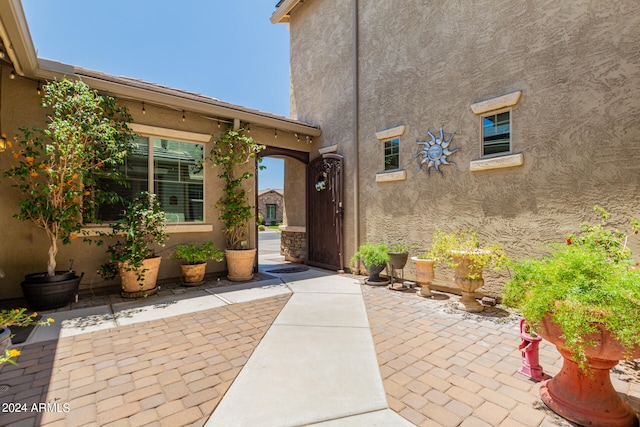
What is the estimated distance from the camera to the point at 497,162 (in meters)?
4.50

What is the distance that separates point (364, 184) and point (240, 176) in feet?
9.31

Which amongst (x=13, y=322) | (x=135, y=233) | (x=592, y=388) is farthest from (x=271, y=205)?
(x=592, y=388)

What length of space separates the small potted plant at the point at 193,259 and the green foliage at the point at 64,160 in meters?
1.49

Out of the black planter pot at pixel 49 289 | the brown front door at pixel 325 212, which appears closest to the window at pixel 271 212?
the brown front door at pixel 325 212

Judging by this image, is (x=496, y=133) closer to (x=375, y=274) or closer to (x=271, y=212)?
(x=375, y=274)

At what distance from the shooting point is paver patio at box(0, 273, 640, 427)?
2.03 m

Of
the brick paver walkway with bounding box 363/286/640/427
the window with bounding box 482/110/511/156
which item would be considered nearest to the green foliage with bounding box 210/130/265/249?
the brick paver walkway with bounding box 363/286/640/427

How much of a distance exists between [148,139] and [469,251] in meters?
6.02

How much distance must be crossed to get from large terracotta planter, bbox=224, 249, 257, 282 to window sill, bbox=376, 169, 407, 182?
318cm

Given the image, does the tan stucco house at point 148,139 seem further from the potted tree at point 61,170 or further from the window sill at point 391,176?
the window sill at point 391,176

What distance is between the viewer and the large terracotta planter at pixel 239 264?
19.8 ft

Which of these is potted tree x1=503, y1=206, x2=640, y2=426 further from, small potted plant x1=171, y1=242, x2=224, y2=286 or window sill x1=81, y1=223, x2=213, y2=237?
window sill x1=81, y1=223, x2=213, y2=237

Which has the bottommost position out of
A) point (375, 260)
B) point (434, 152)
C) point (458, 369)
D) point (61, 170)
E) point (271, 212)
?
point (458, 369)

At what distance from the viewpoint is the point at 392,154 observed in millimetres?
6219
